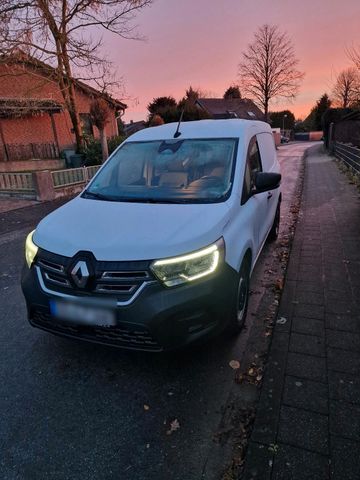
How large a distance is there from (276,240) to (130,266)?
4356 millimetres

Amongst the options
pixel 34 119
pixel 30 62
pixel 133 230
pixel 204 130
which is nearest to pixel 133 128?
pixel 34 119

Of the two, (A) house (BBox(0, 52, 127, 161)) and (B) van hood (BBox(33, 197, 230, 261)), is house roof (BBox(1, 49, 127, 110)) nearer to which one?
(A) house (BBox(0, 52, 127, 161))

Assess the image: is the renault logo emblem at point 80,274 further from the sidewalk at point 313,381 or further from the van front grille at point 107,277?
the sidewalk at point 313,381

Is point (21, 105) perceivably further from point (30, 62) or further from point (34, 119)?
point (34, 119)

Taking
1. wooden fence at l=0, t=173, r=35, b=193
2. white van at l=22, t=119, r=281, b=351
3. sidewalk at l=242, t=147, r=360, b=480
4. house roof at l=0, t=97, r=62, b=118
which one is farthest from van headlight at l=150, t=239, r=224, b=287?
house roof at l=0, t=97, r=62, b=118

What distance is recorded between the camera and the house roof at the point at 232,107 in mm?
52888

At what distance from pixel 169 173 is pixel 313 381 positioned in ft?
7.60

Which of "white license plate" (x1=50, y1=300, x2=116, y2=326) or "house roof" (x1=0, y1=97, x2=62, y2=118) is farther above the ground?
"house roof" (x1=0, y1=97, x2=62, y2=118)

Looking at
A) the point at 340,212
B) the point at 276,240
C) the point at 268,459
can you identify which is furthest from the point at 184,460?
the point at 340,212

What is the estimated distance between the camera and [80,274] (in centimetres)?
237

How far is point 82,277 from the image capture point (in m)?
2.37

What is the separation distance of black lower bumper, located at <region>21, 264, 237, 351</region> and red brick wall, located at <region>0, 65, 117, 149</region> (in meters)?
16.3

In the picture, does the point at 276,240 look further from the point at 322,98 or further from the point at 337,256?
the point at 322,98

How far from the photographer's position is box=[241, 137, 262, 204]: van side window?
3325 mm
